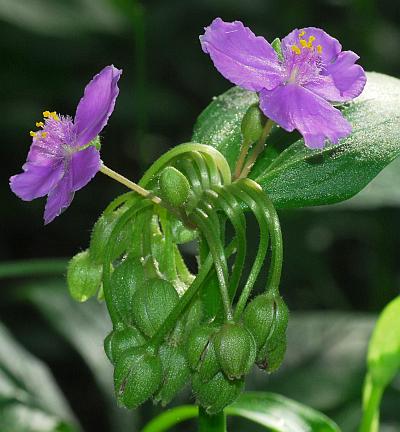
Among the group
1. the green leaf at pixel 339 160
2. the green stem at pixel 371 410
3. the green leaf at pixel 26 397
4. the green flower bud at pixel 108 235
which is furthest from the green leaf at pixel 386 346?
the green leaf at pixel 26 397

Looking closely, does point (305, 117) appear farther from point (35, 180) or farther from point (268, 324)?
point (35, 180)

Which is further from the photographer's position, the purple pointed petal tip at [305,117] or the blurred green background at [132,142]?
the blurred green background at [132,142]

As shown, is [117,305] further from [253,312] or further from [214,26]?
[214,26]

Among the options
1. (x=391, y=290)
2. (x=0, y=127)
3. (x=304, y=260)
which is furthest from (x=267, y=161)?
(x=0, y=127)

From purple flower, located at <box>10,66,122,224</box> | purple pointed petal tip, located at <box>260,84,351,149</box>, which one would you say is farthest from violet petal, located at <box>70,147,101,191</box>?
purple pointed petal tip, located at <box>260,84,351,149</box>

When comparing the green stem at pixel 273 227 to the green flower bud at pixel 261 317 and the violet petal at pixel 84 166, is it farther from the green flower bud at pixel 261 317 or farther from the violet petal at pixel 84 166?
the violet petal at pixel 84 166

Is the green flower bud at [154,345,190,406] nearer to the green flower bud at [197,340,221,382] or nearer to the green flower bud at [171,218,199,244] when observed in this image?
the green flower bud at [197,340,221,382]
